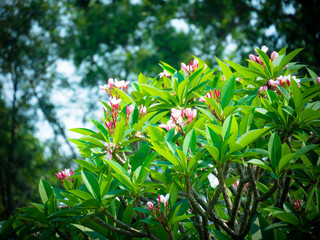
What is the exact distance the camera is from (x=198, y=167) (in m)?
0.88

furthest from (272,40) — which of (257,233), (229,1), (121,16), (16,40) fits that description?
(16,40)

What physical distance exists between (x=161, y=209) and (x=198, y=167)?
0.16m

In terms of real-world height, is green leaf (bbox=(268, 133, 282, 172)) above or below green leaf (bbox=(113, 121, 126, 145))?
below

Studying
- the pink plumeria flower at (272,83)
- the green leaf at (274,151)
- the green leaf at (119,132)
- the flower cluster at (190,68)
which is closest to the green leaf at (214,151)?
the green leaf at (274,151)

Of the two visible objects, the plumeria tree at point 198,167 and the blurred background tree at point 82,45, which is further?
the blurred background tree at point 82,45

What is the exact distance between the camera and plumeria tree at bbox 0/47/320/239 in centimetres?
86

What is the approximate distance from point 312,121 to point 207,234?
19.1 inches

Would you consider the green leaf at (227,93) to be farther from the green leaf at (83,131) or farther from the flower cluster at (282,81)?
the green leaf at (83,131)

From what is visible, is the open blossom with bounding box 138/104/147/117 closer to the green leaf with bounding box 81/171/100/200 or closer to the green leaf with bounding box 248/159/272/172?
the green leaf with bounding box 81/171/100/200

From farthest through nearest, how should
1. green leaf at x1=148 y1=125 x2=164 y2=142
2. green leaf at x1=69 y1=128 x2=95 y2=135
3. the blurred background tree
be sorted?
1. the blurred background tree
2. green leaf at x1=69 y1=128 x2=95 y2=135
3. green leaf at x1=148 y1=125 x2=164 y2=142

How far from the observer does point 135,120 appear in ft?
3.52

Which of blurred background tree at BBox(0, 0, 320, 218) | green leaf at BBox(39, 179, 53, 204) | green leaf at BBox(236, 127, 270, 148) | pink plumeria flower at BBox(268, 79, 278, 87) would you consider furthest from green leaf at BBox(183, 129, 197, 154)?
blurred background tree at BBox(0, 0, 320, 218)

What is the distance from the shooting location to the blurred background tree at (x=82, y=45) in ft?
26.4

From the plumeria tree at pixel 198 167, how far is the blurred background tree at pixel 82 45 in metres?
6.74
